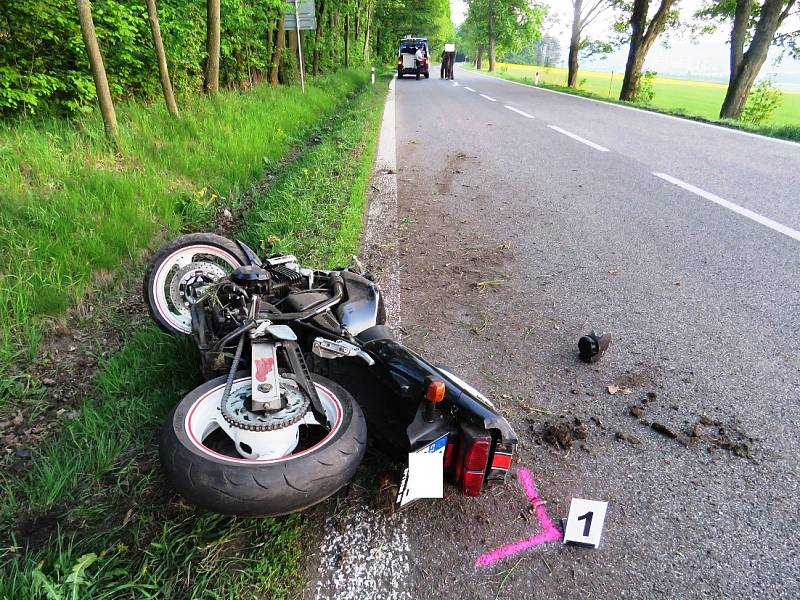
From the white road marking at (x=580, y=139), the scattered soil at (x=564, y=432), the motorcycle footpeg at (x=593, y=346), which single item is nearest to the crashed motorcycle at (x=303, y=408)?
the scattered soil at (x=564, y=432)

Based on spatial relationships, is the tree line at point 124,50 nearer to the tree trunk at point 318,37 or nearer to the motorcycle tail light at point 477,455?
the tree trunk at point 318,37

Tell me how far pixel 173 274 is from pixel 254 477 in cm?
187

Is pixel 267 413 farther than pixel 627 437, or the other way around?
pixel 627 437

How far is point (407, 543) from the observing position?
1.83m

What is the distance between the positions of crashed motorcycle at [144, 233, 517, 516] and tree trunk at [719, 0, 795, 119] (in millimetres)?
16018

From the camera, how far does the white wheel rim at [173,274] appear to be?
296 centimetres

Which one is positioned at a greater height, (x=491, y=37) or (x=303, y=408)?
(x=491, y=37)

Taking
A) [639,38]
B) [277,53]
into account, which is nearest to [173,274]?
[277,53]

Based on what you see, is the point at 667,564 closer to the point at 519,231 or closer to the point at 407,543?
the point at 407,543

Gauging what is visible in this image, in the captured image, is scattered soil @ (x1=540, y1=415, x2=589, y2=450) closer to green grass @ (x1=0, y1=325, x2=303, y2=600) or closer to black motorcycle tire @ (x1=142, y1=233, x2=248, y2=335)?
green grass @ (x1=0, y1=325, x2=303, y2=600)

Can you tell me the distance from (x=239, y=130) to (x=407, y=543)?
22.9 ft

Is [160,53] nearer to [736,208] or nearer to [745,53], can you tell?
[736,208]

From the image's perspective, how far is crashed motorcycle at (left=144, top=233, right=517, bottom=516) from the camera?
164 cm

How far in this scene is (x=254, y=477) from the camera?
160 cm
